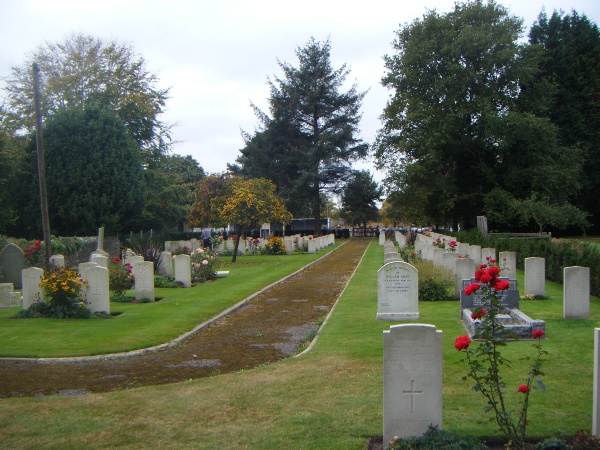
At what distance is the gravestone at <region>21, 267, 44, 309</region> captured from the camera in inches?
563

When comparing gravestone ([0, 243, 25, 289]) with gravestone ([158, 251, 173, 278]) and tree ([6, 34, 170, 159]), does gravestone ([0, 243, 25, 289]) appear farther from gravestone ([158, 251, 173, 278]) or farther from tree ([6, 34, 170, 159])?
tree ([6, 34, 170, 159])

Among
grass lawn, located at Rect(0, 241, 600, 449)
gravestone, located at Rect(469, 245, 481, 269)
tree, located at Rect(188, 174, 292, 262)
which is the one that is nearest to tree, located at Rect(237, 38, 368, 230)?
tree, located at Rect(188, 174, 292, 262)

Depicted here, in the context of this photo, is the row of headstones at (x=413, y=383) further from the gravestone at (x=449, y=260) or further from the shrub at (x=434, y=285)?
the gravestone at (x=449, y=260)

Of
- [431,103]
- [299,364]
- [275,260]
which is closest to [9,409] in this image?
[299,364]

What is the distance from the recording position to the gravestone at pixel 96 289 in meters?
14.4

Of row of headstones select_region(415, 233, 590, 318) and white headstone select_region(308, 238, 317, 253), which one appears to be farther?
white headstone select_region(308, 238, 317, 253)

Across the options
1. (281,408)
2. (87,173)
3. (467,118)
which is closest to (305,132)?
(467,118)

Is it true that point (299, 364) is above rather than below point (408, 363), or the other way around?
below

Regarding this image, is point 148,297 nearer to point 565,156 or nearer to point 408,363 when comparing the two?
point 408,363

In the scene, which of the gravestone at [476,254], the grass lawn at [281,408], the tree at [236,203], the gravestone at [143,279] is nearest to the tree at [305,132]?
the tree at [236,203]

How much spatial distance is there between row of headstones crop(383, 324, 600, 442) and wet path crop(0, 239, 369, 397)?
409 centimetres

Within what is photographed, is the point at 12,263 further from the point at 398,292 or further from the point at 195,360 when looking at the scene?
the point at 398,292

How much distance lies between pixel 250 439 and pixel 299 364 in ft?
10.7

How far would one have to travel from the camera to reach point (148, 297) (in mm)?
17266
